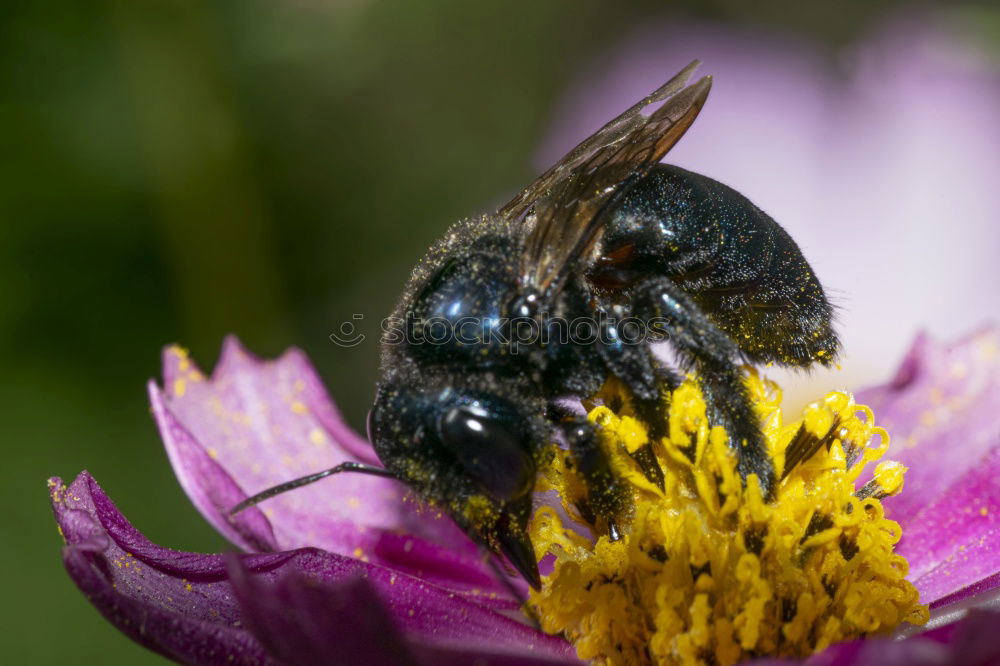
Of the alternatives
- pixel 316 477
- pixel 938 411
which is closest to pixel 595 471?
pixel 316 477

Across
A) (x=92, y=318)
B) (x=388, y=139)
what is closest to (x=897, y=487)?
(x=92, y=318)

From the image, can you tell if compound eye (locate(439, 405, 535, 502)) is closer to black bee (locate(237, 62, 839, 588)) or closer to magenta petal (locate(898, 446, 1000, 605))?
black bee (locate(237, 62, 839, 588))

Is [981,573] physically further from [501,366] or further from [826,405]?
[501,366]

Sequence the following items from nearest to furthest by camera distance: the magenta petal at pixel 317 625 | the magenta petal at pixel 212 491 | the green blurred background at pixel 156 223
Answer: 1. the magenta petal at pixel 317 625
2. the magenta petal at pixel 212 491
3. the green blurred background at pixel 156 223

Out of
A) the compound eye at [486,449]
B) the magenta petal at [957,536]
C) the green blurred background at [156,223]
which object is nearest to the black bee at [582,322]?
the compound eye at [486,449]

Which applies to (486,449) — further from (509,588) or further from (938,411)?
(938,411)

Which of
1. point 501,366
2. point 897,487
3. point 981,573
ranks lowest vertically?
point 981,573

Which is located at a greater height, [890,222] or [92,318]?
[92,318]

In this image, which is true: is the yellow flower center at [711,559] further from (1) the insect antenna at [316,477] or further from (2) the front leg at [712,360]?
(1) the insect antenna at [316,477]
